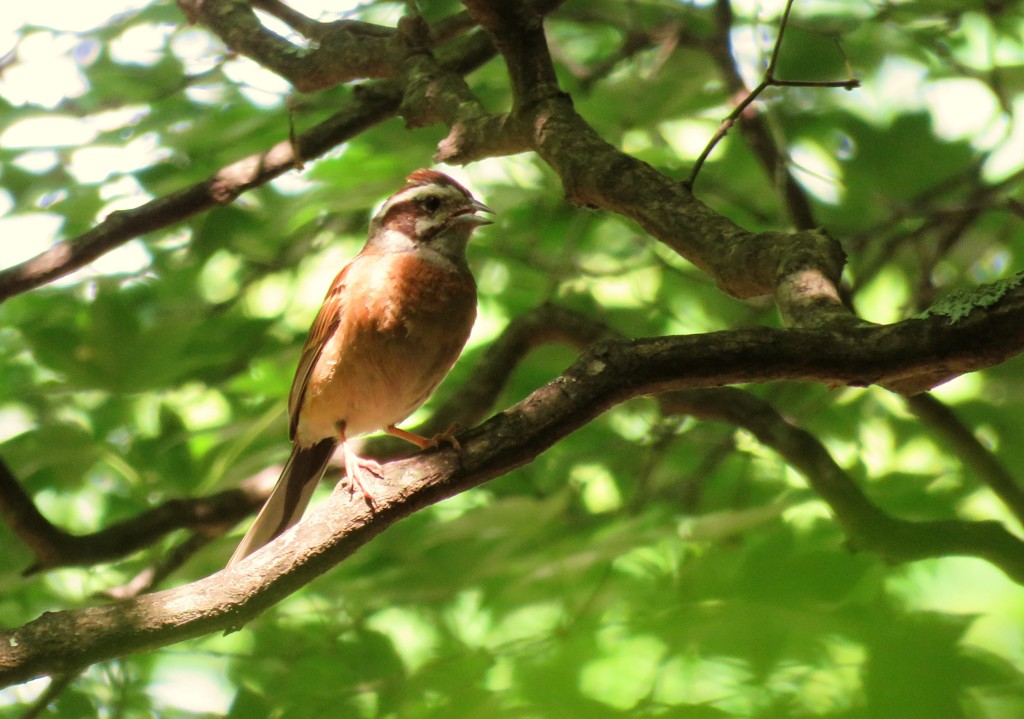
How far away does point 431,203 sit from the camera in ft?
16.4

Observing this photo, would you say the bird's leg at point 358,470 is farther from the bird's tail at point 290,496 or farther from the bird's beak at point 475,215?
the bird's beak at point 475,215

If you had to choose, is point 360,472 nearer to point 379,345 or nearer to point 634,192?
point 379,345

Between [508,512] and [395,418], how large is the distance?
4.07 feet

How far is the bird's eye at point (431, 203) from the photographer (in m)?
4.98

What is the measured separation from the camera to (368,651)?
12.5ft

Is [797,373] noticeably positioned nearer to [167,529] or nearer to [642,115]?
[642,115]

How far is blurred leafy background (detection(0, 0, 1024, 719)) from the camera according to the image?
3049 millimetres

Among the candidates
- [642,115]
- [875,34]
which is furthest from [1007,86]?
[642,115]

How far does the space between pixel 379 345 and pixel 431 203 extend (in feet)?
3.22

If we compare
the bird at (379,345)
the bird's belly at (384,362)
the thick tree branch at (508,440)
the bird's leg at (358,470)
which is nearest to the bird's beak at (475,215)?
the bird at (379,345)

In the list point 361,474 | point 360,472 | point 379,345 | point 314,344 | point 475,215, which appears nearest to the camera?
point 361,474

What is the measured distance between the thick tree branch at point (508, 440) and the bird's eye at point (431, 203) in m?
2.35

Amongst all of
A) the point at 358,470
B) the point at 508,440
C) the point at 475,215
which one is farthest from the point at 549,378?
the point at 508,440

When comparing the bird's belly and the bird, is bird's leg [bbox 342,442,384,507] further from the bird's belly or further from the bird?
the bird's belly
